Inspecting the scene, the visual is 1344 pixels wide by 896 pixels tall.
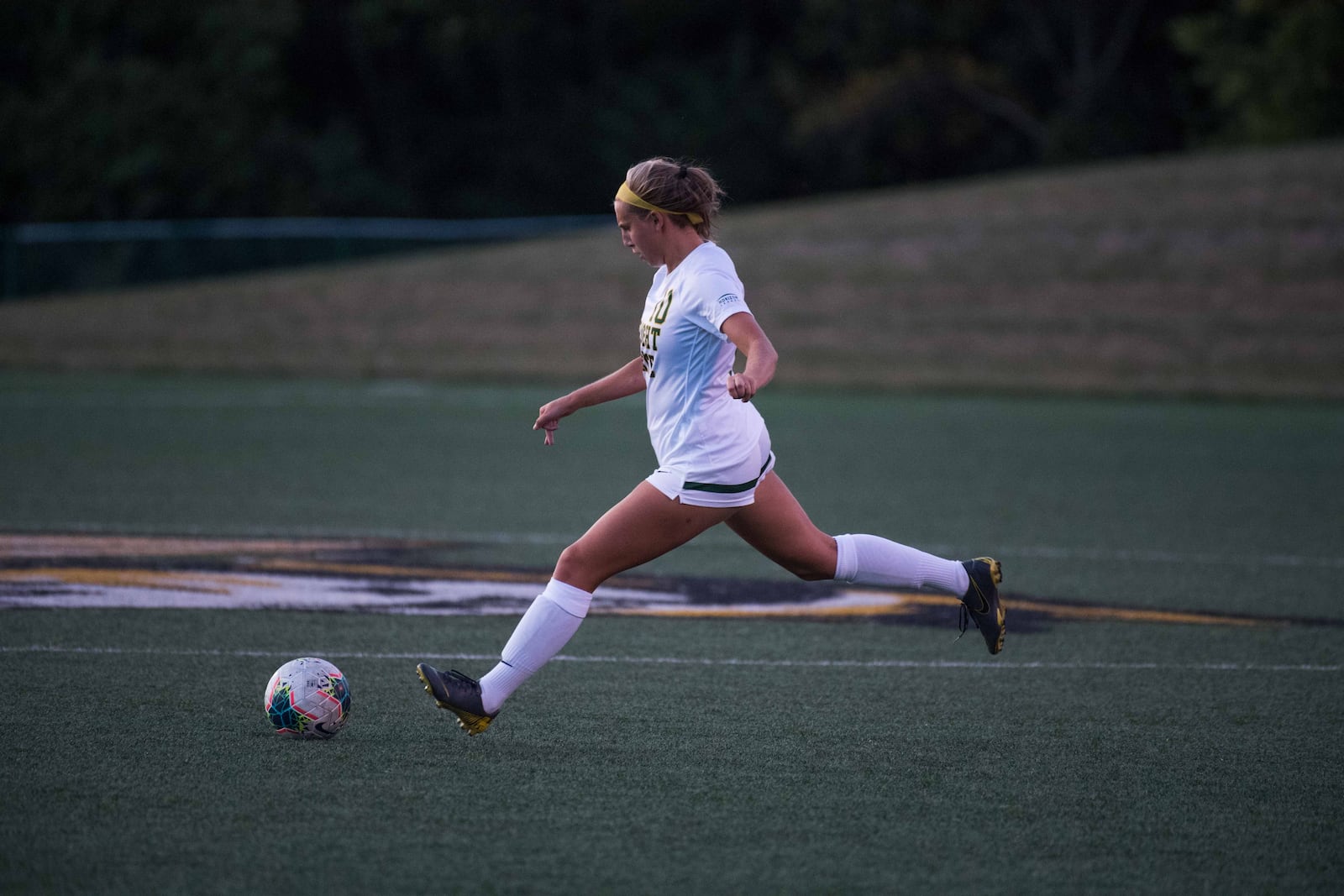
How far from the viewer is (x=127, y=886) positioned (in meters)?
3.80

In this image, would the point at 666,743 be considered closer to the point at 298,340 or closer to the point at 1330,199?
the point at 298,340

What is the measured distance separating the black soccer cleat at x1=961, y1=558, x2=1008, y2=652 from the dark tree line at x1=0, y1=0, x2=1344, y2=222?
34.8 m

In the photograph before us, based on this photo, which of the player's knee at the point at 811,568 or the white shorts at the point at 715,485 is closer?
the white shorts at the point at 715,485

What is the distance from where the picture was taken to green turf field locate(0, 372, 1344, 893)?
4074 millimetres

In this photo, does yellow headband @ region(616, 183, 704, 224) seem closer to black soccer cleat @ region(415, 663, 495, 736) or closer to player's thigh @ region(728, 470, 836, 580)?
player's thigh @ region(728, 470, 836, 580)

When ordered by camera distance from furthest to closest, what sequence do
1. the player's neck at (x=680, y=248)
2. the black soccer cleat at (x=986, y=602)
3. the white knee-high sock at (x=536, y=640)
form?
the black soccer cleat at (x=986, y=602) → the player's neck at (x=680, y=248) → the white knee-high sock at (x=536, y=640)

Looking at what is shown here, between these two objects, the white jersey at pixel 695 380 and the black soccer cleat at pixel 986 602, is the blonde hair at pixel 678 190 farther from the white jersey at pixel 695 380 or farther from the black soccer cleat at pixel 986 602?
the black soccer cleat at pixel 986 602

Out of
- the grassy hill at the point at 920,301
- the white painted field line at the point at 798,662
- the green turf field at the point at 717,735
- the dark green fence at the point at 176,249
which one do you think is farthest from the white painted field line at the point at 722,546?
the dark green fence at the point at 176,249

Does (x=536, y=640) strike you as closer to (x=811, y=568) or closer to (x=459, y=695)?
(x=459, y=695)

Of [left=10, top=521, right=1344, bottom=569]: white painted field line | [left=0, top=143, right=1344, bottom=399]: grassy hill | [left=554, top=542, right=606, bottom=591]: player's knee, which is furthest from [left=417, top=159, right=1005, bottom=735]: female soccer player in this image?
[left=0, top=143, right=1344, bottom=399]: grassy hill

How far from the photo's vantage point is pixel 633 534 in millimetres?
5102

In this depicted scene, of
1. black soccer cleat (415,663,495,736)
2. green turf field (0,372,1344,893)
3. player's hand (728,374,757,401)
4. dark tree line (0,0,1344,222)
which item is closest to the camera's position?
green turf field (0,372,1344,893)

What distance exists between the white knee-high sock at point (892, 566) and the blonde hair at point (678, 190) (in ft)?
4.15

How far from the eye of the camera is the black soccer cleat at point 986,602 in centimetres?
596
